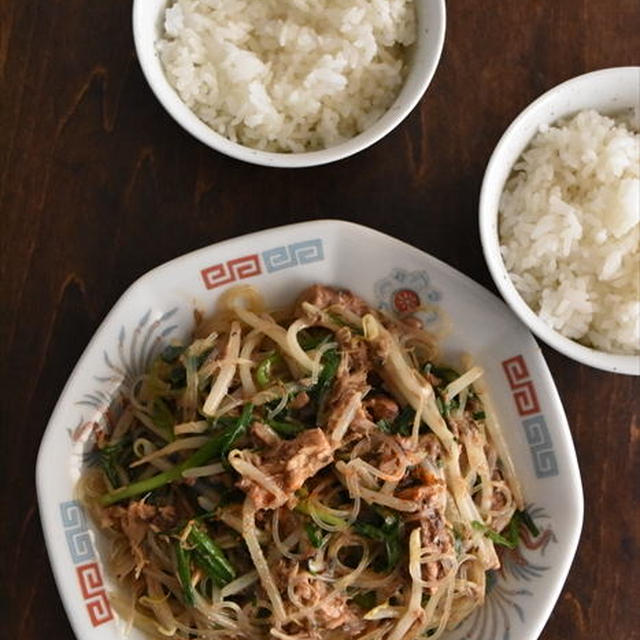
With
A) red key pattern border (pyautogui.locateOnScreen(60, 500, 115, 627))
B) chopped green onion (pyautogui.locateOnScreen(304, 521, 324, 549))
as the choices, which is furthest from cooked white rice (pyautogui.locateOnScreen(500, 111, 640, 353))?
red key pattern border (pyautogui.locateOnScreen(60, 500, 115, 627))

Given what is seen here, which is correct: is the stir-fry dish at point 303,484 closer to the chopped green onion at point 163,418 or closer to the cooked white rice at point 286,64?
the chopped green onion at point 163,418

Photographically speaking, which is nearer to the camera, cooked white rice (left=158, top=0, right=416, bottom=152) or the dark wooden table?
cooked white rice (left=158, top=0, right=416, bottom=152)

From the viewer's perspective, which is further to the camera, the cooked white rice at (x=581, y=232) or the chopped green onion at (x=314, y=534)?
the cooked white rice at (x=581, y=232)

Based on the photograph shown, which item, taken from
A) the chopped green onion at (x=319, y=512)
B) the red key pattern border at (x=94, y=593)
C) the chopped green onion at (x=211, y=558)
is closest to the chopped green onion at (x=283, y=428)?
the chopped green onion at (x=319, y=512)

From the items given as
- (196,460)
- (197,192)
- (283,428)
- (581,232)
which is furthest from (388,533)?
(197,192)

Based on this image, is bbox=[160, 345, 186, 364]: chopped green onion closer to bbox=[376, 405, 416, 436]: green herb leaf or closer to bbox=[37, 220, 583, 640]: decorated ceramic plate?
bbox=[37, 220, 583, 640]: decorated ceramic plate

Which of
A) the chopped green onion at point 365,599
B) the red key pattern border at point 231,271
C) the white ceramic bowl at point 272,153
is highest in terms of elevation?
the white ceramic bowl at point 272,153

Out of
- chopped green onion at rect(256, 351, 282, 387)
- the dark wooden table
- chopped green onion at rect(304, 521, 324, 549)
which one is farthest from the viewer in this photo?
the dark wooden table

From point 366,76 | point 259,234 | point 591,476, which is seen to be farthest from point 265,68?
point 591,476
